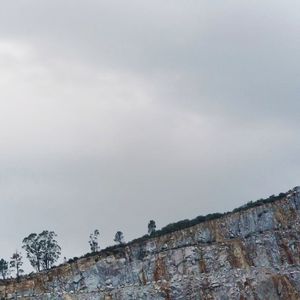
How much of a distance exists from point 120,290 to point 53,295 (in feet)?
31.9

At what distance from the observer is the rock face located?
300ft

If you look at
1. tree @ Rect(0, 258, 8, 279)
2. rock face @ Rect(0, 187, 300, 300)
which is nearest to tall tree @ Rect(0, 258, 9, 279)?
tree @ Rect(0, 258, 8, 279)

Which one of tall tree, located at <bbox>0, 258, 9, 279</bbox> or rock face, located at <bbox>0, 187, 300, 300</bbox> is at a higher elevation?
tall tree, located at <bbox>0, 258, 9, 279</bbox>

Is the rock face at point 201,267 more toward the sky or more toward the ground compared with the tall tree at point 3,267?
more toward the ground

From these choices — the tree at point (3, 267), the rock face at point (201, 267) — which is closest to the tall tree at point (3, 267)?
the tree at point (3, 267)

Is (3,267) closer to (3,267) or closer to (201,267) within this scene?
(3,267)

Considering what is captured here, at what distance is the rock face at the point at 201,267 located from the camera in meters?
Result: 91.4

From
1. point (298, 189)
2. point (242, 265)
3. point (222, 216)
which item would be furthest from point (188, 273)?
point (298, 189)

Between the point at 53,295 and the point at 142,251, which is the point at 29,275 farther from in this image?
the point at 142,251

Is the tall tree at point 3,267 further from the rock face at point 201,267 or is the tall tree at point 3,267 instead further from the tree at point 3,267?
the rock face at point 201,267

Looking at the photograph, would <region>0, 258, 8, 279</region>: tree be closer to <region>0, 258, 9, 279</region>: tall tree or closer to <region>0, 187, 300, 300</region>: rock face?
<region>0, 258, 9, 279</region>: tall tree

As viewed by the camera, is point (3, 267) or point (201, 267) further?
point (3, 267)

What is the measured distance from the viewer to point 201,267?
314 ft

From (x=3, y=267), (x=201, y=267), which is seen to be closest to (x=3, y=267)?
(x=3, y=267)
